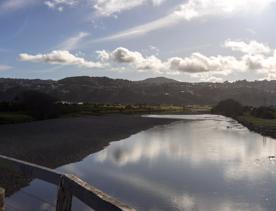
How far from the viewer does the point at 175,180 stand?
25969 mm

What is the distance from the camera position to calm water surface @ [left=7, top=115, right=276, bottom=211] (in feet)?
65.7

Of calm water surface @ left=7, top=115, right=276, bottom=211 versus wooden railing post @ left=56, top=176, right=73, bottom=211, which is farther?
calm water surface @ left=7, top=115, right=276, bottom=211

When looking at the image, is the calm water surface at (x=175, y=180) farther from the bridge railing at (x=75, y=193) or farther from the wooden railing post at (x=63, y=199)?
the wooden railing post at (x=63, y=199)

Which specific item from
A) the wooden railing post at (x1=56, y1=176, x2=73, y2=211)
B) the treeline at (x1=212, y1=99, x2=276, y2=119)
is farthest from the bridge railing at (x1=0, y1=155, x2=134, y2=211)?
the treeline at (x1=212, y1=99, x2=276, y2=119)

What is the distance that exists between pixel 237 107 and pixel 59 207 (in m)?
157

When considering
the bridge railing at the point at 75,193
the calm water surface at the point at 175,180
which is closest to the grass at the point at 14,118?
the calm water surface at the point at 175,180

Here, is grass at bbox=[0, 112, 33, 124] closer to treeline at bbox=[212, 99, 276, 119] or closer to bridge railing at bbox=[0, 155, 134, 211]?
treeline at bbox=[212, 99, 276, 119]

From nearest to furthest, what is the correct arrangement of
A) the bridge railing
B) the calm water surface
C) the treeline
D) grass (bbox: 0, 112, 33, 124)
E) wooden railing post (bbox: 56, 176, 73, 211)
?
1. the bridge railing
2. wooden railing post (bbox: 56, 176, 73, 211)
3. the calm water surface
4. grass (bbox: 0, 112, 33, 124)
5. the treeline

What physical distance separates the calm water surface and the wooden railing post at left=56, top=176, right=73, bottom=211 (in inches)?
244

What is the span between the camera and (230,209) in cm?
1961

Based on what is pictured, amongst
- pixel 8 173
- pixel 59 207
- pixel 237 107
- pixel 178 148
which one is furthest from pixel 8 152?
pixel 237 107

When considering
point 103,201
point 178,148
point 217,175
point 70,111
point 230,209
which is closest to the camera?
point 103,201

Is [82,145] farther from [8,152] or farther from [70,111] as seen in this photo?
[70,111]

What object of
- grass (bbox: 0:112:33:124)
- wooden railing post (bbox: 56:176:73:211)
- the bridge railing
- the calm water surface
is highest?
the bridge railing
